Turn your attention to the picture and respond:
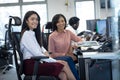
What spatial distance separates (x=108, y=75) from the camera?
2770 mm

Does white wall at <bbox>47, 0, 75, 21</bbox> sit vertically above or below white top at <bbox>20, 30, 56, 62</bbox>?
above

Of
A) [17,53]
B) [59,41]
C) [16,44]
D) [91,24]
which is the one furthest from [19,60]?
[91,24]

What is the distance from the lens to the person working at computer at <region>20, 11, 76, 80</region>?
8.71 ft

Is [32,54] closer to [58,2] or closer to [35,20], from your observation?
[35,20]

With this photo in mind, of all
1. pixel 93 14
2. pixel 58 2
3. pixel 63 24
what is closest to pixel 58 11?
pixel 58 2

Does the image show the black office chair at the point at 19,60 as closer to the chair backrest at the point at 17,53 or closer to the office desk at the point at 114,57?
the chair backrest at the point at 17,53

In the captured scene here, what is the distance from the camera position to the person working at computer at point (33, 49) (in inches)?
105

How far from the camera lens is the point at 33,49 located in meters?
2.69

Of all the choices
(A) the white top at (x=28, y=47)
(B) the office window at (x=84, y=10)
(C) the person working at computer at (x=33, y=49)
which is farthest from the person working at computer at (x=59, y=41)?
(B) the office window at (x=84, y=10)

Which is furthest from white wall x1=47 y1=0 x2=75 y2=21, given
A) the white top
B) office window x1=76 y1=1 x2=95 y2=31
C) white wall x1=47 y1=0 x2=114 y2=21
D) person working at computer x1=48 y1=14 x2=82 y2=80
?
the white top

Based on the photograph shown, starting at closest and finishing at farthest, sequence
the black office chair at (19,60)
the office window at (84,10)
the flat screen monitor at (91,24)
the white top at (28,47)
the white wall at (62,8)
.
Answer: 1. the black office chair at (19,60)
2. the white top at (28,47)
3. the flat screen monitor at (91,24)
4. the white wall at (62,8)
5. the office window at (84,10)

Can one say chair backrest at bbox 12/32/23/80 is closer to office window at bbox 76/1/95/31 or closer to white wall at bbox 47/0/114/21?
white wall at bbox 47/0/114/21

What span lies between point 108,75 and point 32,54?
859 mm

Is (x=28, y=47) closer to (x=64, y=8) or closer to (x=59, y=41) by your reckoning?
(x=59, y=41)
